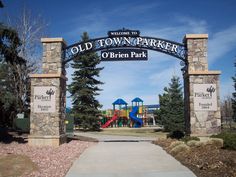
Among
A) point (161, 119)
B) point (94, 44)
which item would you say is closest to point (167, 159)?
point (94, 44)

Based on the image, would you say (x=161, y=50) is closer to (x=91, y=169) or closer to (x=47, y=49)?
(x=47, y=49)

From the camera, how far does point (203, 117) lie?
16.8 metres

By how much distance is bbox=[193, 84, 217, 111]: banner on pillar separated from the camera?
16734 millimetres

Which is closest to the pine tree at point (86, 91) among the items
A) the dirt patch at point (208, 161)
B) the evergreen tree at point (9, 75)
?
the evergreen tree at point (9, 75)

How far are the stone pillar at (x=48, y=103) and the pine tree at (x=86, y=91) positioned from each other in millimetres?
23292

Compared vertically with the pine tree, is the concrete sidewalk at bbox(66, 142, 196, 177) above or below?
below

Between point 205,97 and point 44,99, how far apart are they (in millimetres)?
8638

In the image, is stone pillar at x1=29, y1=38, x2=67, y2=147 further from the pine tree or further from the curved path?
the pine tree

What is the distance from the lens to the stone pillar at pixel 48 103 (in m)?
17.0

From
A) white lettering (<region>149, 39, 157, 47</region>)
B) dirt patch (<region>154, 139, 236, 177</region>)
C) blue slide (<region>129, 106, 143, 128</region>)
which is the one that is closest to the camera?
dirt patch (<region>154, 139, 236, 177</region>)

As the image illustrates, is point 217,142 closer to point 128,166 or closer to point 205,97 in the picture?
point 128,166

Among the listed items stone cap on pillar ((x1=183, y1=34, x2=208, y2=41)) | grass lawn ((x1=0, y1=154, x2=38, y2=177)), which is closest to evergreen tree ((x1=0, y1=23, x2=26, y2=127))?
grass lawn ((x1=0, y1=154, x2=38, y2=177))

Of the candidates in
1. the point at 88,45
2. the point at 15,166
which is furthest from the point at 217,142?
the point at 88,45

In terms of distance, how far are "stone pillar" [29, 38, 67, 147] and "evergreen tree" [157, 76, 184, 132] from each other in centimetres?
1974
